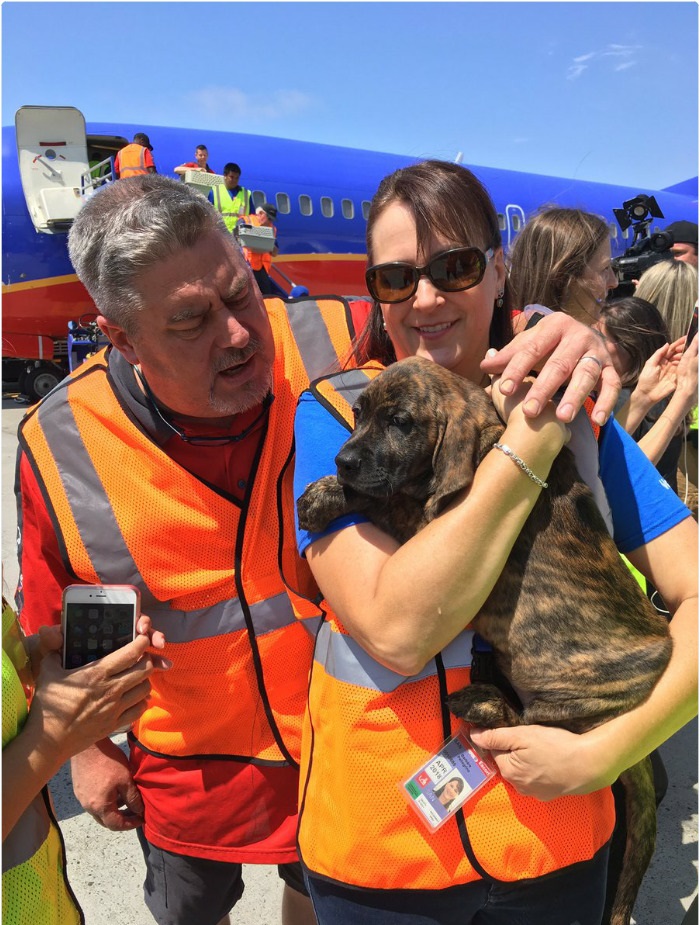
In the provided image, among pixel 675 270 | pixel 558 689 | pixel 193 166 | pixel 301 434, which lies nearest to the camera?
pixel 558 689

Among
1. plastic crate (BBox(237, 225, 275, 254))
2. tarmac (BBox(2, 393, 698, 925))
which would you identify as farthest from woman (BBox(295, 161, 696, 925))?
plastic crate (BBox(237, 225, 275, 254))

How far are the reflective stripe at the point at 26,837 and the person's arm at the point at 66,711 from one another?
4 centimetres

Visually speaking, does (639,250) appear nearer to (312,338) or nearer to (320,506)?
(312,338)

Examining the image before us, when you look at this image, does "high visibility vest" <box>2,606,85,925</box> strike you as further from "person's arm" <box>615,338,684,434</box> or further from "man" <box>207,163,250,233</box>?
"man" <box>207,163,250,233</box>

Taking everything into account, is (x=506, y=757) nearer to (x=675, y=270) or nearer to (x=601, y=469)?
(x=601, y=469)

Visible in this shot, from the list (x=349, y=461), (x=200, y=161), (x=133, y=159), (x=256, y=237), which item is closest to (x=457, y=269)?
(x=349, y=461)

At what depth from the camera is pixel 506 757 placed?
1.64m

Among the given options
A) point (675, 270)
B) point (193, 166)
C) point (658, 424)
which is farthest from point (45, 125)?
point (658, 424)

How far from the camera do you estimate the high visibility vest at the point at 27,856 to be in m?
1.51

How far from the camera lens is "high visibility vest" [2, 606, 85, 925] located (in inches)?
59.6

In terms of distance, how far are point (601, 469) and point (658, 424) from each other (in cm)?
221

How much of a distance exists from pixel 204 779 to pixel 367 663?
107 centimetres

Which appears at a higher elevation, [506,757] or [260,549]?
[260,549]

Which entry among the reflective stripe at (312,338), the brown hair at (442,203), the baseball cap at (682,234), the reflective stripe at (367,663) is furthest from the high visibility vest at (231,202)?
the reflective stripe at (367,663)
